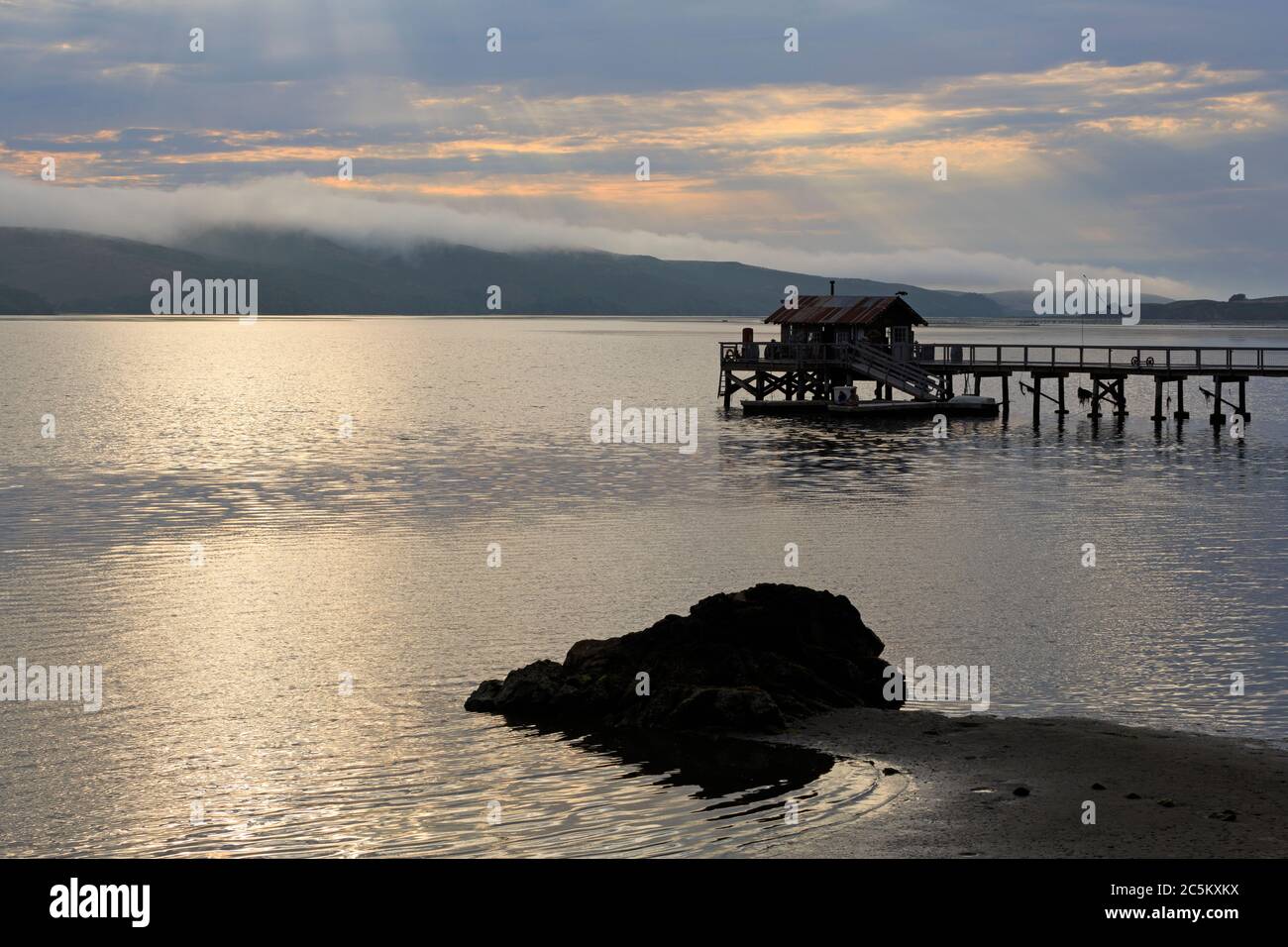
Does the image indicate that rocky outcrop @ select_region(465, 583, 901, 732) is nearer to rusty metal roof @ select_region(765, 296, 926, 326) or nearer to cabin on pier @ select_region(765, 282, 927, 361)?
rusty metal roof @ select_region(765, 296, 926, 326)

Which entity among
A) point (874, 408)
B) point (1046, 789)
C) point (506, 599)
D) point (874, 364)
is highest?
point (874, 364)

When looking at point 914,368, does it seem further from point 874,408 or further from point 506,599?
point 506,599

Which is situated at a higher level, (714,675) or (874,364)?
(874,364)

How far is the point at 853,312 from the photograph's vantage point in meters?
82.5

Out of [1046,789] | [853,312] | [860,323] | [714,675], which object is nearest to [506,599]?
[714,675]

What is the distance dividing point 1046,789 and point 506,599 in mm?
14429

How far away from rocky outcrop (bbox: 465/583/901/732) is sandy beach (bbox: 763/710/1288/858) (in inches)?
29.5

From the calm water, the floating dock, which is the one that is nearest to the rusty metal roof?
the floating dock

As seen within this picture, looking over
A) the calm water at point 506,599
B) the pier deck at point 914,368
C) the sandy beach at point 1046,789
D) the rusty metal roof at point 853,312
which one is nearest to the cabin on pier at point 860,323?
the rusty metal roof at point 853,312

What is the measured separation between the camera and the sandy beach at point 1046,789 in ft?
46.3

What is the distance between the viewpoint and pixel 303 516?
41.2 meters

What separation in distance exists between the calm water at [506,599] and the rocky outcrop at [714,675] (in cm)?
93
